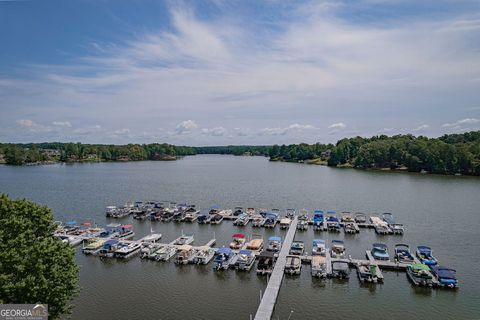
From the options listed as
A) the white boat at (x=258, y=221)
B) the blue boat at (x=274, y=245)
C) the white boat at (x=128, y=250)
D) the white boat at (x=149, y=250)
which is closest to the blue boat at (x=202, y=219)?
the white boat at (x=258, y=221)

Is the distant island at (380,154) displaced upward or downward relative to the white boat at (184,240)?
upward

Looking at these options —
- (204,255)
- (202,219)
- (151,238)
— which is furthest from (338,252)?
(202,219)

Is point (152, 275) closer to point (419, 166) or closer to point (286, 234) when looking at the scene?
point (286, 234)

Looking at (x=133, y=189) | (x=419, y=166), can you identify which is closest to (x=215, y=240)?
(x=133, y=189)

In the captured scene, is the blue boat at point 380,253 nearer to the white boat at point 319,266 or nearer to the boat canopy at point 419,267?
the boat canopy at point 419,267

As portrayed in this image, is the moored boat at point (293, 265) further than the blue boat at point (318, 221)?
No

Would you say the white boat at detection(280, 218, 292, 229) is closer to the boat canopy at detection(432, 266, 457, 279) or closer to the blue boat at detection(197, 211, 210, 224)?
the blue boat at detection(197, 211, 210, 224)

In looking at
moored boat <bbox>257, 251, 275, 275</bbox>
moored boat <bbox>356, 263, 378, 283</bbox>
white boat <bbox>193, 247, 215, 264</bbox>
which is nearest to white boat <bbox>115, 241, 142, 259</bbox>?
white boat <bbox>193, 247, 215, 264</bbox>
